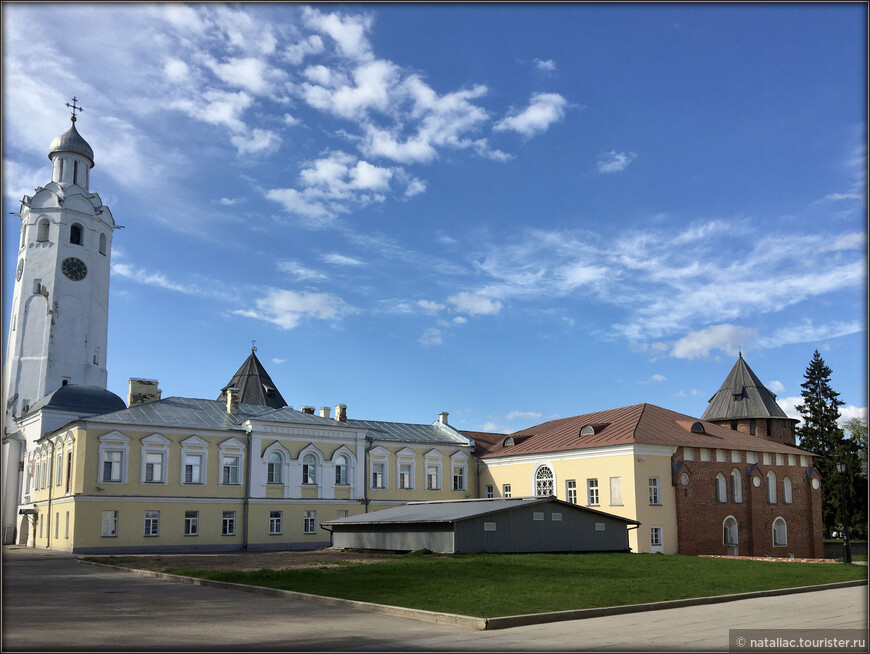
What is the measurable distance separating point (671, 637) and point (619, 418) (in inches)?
1445

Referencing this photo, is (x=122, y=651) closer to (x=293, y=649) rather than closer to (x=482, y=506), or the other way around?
(x=293, y=649)

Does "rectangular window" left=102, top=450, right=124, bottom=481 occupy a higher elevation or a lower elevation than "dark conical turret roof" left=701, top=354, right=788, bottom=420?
lower

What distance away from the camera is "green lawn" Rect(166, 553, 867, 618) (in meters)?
18.4

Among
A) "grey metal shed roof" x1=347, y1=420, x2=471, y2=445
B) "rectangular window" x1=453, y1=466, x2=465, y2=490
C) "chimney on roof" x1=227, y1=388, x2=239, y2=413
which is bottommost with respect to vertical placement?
"rectangular window" x1=453, y1=466, x2=465, y2=490

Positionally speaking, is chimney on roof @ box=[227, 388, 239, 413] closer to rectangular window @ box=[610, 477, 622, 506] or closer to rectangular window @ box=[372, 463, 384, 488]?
rectangular window @ box=[372, 463, 384, 488]

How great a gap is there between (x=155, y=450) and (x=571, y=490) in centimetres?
2457

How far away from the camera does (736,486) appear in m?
49.4

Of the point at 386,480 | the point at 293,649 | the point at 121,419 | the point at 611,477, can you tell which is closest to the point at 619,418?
the point at 611,477

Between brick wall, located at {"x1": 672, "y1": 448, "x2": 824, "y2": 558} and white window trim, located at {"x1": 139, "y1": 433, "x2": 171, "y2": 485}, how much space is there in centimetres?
2896

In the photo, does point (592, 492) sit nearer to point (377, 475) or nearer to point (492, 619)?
point (377, 475)

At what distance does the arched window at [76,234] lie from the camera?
66.0 meters

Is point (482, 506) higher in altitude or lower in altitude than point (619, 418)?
lower

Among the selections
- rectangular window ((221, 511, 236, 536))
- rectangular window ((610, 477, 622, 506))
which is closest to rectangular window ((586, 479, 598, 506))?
rectangular window ((610, 477, 622, 506))

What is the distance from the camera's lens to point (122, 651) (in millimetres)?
12008
